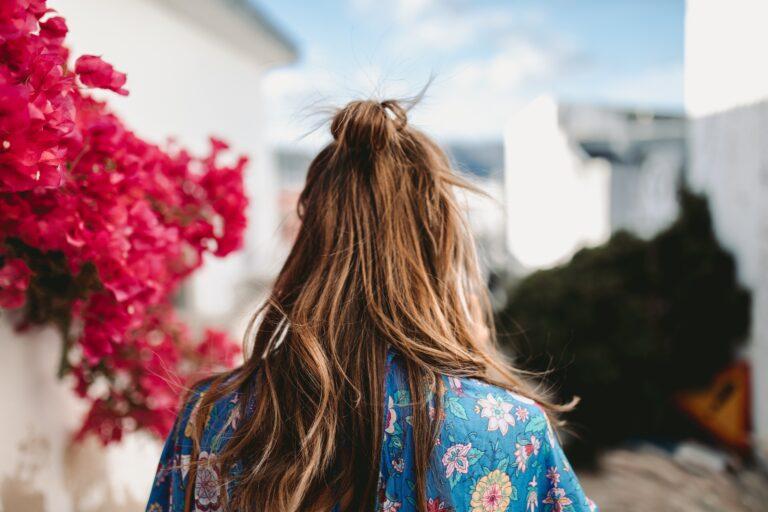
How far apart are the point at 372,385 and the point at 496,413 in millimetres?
227

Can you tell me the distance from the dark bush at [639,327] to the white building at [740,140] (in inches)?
6.7

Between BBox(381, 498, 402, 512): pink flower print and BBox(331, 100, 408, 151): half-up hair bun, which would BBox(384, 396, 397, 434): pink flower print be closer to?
BBox(381, 498, 402, 512): pink flower print

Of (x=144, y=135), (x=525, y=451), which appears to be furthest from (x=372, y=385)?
(x=144, y=135)

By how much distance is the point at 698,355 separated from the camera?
448cm

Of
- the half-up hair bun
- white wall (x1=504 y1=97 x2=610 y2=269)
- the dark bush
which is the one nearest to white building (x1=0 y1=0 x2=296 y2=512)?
the half-up hair bun

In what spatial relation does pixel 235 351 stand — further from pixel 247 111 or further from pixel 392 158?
pixel 247 111

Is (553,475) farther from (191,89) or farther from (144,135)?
(191,89)

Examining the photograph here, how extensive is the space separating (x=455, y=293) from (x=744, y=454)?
3971 mm

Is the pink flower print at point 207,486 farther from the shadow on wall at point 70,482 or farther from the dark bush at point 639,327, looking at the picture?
the dark bush at point 639,327

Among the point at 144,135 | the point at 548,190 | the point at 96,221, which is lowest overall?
the point at 96,221

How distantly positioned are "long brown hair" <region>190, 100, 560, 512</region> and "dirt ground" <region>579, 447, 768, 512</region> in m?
3.09

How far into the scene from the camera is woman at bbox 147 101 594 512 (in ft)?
3.51

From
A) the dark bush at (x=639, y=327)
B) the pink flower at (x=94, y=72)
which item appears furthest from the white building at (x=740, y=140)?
the pink flower at (x=94, y=72)

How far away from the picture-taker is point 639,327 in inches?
173
